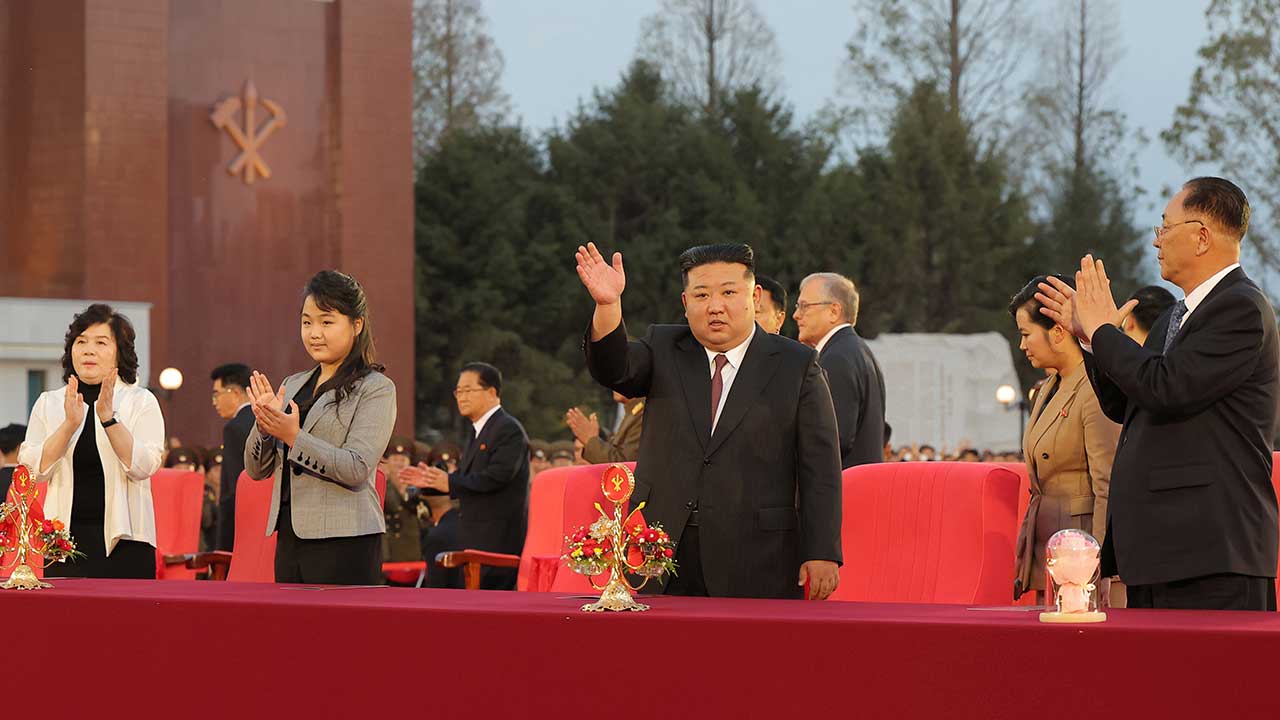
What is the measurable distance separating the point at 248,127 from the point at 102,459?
1597cm

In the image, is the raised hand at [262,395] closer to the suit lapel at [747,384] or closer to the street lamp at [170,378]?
the suit lapel at [747,384]

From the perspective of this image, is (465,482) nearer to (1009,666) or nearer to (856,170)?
(1009,666)

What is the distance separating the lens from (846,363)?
613cm

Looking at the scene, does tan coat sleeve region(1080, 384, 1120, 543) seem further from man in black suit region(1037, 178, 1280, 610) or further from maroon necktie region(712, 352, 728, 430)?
maroon necktie region(712, 352, 728, 430)

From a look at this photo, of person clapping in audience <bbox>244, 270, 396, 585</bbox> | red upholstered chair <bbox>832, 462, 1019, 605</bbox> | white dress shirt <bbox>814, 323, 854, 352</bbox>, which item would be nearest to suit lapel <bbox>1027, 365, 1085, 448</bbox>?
red upholstered chair <bbox>832, 462, 1019, 605</bbox>

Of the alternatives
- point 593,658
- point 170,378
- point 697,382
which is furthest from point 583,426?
point 170,378

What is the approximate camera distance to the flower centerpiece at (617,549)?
3.22m

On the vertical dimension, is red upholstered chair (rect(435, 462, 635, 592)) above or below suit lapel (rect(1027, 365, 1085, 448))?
below

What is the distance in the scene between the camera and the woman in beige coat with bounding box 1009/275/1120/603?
15.6 feet

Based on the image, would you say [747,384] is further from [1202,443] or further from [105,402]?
[105,402]

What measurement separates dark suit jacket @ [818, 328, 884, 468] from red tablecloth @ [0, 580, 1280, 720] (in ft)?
8.73

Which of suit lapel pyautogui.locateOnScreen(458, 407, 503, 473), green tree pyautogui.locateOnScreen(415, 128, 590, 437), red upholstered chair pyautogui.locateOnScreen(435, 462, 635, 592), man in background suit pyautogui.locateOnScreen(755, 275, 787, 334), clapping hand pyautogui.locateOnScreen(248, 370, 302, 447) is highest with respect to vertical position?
green tree pyautogui.locateOnScreen(415, 128, 590, 437)

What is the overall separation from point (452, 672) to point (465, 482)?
493 centimetres

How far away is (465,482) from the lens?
26.5 ft
